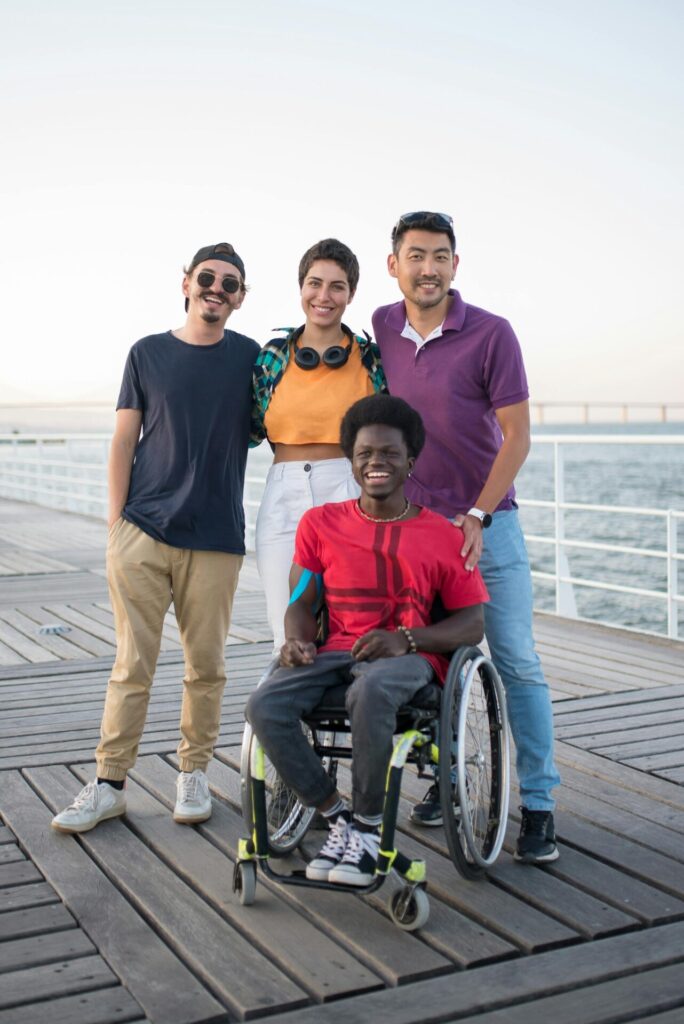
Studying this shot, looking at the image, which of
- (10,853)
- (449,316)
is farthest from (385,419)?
(10,853)

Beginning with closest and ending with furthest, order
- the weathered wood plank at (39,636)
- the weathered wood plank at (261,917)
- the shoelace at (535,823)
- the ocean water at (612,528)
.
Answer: the weathered wood plank at (261,917), the shoelace at (535,823), the weathered wood plank at (39,636), the ocean water at (612,528)

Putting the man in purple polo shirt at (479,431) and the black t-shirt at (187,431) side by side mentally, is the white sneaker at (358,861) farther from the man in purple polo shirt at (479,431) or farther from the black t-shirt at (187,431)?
the black t-shirt at (187,431)

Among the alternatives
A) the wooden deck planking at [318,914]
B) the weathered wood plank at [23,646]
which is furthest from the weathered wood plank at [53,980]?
the weathered wood plank at [23,646]

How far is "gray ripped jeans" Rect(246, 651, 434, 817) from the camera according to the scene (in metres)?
2.34

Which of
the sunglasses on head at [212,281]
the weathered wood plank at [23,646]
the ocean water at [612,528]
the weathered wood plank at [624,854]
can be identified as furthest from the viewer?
the ocean water at [612,528]

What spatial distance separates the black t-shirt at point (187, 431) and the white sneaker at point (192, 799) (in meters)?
0.58

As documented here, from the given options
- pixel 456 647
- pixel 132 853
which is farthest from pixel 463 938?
pixel 132 853

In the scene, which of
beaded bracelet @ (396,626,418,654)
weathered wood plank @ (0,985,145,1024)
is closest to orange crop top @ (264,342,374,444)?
beaded bracelet @ (396,626,418,654)

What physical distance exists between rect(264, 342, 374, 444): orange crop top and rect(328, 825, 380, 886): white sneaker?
953 millimetres

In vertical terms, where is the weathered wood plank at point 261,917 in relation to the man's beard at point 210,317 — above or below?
below

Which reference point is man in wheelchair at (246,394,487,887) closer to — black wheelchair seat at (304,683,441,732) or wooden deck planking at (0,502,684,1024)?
black wheelchair seat at (304,683,441,732)

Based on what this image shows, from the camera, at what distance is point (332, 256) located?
287cm

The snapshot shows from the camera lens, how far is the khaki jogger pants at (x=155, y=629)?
298cm

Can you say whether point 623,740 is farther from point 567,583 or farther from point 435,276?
point 567,583
